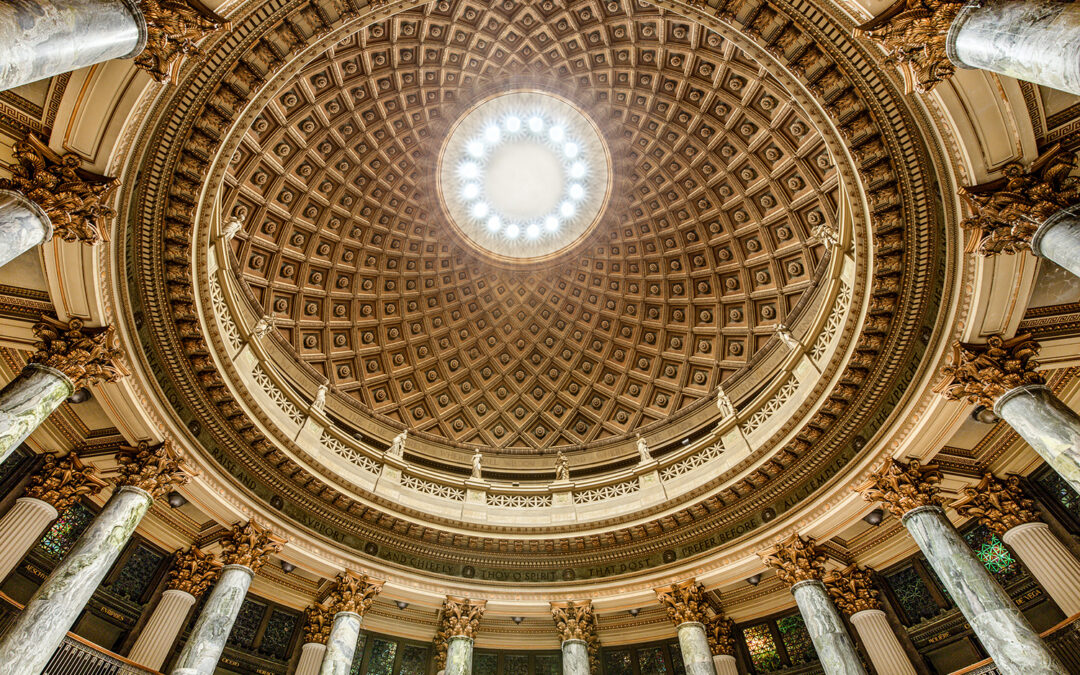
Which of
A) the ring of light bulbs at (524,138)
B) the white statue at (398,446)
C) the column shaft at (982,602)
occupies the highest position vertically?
the ring of light bulbs at (524,138)

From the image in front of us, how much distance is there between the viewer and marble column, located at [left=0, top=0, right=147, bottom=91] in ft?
20.0

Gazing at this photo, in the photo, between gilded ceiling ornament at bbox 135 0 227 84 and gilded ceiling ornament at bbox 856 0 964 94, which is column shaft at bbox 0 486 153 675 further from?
gilded ceiling ornament at bbox 856 0 964 94

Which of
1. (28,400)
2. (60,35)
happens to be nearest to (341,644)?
(28,400)

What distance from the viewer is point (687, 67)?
20.1 meters

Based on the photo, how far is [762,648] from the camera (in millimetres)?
16297

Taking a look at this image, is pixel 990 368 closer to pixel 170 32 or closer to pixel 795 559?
pixel 795 559

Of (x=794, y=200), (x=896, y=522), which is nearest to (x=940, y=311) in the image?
(x=896, y=522)

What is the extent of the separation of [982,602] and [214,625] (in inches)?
639

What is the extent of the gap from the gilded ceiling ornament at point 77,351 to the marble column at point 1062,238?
17856mm

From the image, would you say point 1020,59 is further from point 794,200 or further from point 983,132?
point 794,200

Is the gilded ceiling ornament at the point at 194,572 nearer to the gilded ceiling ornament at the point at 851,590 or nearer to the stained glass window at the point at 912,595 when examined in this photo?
the gilded ceiling ornament at the point at 851,590

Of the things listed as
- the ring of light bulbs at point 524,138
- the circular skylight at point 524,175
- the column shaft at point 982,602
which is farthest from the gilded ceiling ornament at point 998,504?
the ring of light bulbs at point 524,138

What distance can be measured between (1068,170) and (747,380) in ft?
43.2

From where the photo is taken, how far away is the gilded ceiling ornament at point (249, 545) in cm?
1403
